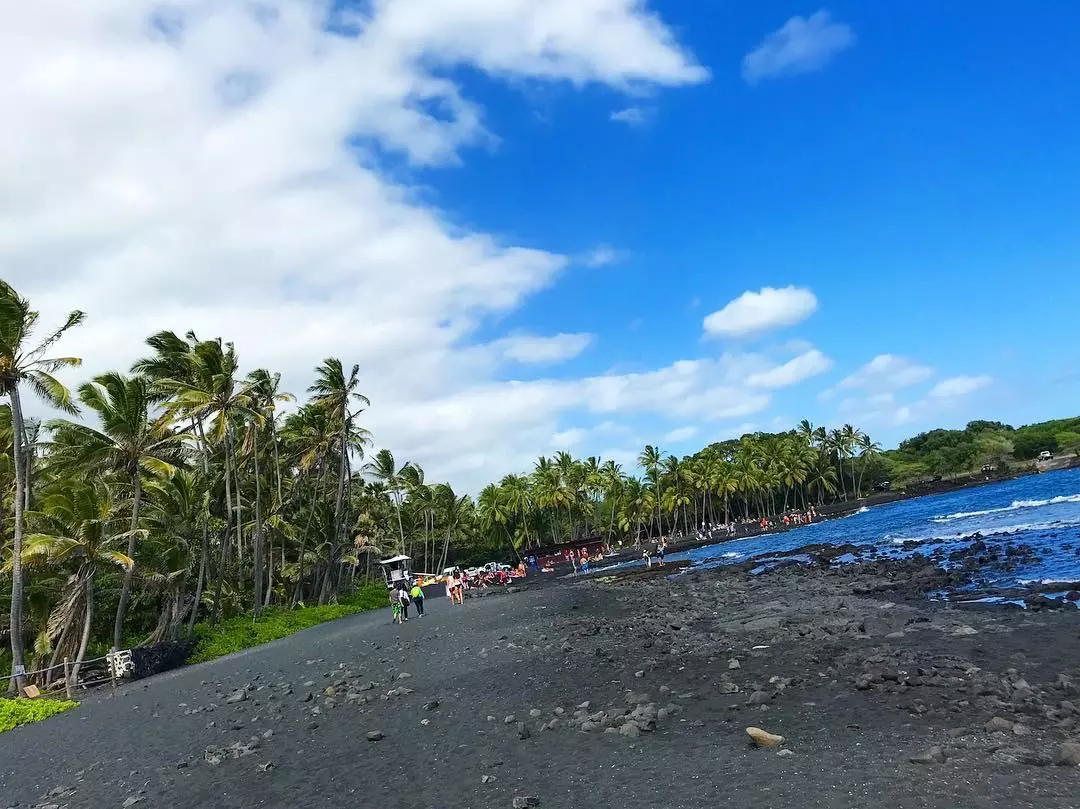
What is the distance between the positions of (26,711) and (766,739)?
22866 millimetres

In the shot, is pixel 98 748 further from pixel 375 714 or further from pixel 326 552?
pixel 326 552

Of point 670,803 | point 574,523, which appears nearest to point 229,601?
point 670,803

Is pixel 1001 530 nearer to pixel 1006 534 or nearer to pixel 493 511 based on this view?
pixel 1006 534

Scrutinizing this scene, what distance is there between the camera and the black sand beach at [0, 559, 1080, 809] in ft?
24.3

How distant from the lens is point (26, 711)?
2092cm

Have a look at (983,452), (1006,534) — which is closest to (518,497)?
(1006,534)

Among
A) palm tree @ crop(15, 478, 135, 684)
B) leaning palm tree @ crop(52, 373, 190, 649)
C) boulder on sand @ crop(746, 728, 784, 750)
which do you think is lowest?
boulder on sand @ crop(746, 728, 784, 750)

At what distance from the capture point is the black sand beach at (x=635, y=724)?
24.3 ft

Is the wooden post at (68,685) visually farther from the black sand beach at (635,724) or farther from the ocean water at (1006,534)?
the ocean water at (1006,534)

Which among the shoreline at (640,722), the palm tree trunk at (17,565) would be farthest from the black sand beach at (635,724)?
the palm tree trunk at (17,565)

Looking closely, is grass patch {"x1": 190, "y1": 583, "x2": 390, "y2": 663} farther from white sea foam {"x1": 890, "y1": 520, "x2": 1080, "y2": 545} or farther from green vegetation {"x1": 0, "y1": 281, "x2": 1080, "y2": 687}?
white sea foam {"x1": 890, "y1": 520, "x2": 1080, "y2": 545}

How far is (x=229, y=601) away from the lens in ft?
149

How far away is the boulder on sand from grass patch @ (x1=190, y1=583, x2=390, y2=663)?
2998cm

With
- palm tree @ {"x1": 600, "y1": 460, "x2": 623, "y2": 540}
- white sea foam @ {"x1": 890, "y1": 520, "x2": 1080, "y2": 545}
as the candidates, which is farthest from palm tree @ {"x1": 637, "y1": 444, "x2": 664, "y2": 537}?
white sea foam @ {"x1": 890, "y1": 520, "x2": 1080, "y2": 545}
